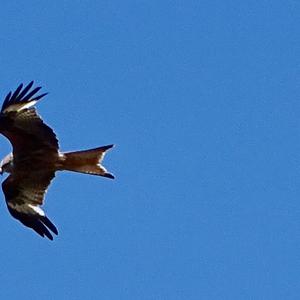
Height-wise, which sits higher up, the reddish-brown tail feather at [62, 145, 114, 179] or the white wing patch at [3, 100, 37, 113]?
the white wing patch at [3, 100, 37, 113]

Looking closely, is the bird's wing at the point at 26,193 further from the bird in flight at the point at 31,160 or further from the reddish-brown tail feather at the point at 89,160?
the reddish-brown tail feather at the point at 89,160

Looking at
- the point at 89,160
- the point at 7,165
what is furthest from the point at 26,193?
the point at 89,160

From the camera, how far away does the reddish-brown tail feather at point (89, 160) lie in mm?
13711

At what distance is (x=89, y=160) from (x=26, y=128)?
740 millimetres

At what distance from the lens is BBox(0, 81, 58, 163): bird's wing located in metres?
13.8

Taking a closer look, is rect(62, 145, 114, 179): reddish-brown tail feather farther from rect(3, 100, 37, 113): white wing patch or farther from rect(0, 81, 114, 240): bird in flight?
rect(3, 100, 37, 113): white wing patch

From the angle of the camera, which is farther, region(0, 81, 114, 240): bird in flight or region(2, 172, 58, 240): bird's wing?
region(2, 172, 58, 240): bird's wing

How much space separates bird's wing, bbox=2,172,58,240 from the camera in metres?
14.3

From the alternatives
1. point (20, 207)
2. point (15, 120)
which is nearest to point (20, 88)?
point (15, 120)

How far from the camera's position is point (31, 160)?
557 inches

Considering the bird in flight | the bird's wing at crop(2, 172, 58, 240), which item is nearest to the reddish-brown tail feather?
the bird in flight

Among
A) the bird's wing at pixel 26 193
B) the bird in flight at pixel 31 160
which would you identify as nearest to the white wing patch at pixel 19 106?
the bird in flight at pixel 31 160

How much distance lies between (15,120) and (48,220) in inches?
43.1

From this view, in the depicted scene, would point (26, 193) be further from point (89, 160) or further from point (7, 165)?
point (89, 160)
